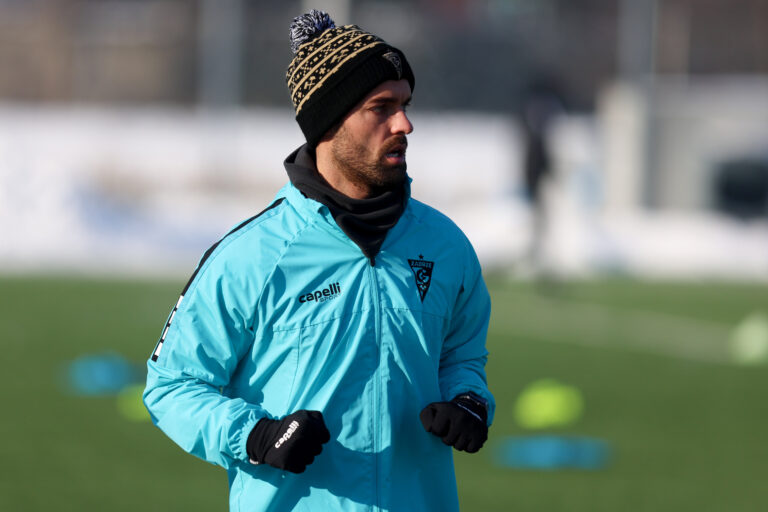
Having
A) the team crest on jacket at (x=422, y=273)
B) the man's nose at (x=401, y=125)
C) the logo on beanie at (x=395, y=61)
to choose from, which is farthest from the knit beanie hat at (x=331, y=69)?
the team crest on jacket at (x=422, y=273)

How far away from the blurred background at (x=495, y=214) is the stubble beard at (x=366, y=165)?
3.43m

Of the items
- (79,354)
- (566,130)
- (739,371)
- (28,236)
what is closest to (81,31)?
(28,236)

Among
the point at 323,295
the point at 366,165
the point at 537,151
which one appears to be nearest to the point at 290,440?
the point at 323,295

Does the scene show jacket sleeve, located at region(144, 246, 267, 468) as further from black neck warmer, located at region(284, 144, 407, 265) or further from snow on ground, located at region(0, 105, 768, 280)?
snow on ground, located at region(0, 105, 768, 280)

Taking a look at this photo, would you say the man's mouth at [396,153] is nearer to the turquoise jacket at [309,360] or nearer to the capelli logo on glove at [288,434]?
the turquoise jacket at [309,360]

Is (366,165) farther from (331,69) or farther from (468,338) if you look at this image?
(468,338)

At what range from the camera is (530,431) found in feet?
25.9

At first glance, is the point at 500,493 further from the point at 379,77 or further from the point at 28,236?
the point at 28,236

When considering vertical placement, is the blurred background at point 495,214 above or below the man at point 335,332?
below

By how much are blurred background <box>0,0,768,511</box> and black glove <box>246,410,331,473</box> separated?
11.3 ft

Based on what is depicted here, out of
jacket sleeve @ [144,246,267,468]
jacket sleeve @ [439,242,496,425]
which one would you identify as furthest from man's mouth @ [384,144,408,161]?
jacket sleeve @ [144,246,267,468]

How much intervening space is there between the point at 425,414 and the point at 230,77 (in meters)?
17.5

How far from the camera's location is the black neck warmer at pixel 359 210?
308cm

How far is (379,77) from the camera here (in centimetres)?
312
